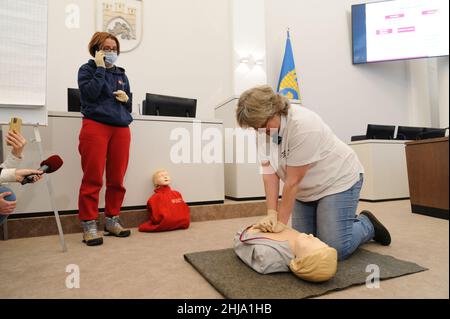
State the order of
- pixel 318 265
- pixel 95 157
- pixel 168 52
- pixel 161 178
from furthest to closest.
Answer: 1. pixel 168 52
2. pixel 161 178
3. pixel 95 157
4. pixel 318 265

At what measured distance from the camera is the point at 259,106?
1.12m

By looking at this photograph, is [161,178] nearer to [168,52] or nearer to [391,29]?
[168,52]

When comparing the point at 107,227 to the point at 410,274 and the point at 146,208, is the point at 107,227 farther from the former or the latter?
the point at 410,274

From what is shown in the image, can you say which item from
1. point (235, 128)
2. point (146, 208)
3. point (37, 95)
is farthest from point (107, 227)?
point (235, 128)

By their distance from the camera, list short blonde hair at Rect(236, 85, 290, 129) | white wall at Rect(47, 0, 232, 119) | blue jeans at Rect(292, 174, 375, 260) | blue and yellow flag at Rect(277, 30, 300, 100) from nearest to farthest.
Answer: short blonde hair at Rect(236, 85, 290, 129) < blue jeans at Rect(292, 174, 375, 260) < white wall at Rect(47, 0, 232, 119) < blue and yellow flag at Rect(277, 30, 300, 100)

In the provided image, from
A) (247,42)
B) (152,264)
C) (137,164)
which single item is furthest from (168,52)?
(152,264)

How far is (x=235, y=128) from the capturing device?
254cm

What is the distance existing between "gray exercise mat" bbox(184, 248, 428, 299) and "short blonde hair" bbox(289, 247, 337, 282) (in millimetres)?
32

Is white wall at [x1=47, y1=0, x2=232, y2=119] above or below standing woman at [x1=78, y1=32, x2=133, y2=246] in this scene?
above

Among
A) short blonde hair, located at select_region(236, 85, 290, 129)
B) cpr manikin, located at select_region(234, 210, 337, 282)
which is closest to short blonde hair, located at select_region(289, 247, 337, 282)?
cpr manikin, located at select_region(234, 210, 337, 282)

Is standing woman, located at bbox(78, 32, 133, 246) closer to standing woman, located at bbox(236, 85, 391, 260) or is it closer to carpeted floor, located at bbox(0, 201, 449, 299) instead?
carpeted floor, located at bbox(0, 201, 449, 299)

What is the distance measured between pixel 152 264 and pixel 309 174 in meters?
0.75

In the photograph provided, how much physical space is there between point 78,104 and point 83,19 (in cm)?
161

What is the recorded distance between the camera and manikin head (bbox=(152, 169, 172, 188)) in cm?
204
